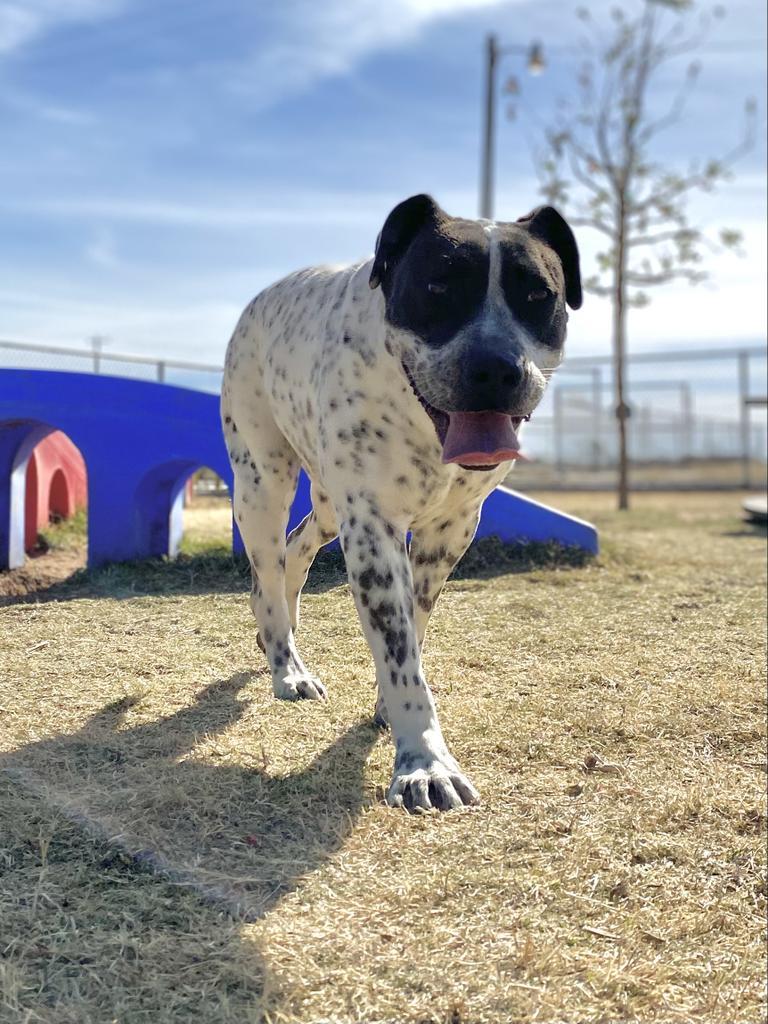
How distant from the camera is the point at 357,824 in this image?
2771 millimetres

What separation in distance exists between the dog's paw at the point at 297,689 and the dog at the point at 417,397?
38 cm

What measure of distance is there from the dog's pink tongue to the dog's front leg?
1.23 feet

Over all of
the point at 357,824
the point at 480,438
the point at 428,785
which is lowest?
the point at 357,824

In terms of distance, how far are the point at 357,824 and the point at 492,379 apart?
1.22m

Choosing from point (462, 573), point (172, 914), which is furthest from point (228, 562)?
point (172, 914)

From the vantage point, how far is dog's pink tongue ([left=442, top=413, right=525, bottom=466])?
9.13 ft

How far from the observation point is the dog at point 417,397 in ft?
9.11

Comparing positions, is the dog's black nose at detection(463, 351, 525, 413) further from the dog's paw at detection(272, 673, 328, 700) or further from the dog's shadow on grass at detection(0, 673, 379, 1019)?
the dog's paw at detection(272, 673, 328, 700)

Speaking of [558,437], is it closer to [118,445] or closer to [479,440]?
[118,445]

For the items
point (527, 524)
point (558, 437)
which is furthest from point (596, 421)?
point (527, 524)

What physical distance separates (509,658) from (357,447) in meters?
1.50

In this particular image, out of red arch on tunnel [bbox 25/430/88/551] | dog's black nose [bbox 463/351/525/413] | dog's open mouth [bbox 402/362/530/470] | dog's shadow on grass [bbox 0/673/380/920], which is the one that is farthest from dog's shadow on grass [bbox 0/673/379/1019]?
red arch on tunnel [bbox 25/430/88/551]

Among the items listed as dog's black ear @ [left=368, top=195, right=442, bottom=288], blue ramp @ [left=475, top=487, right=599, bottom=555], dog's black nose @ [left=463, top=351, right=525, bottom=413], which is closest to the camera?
dog's black nose @ [left=463, top=351, right=525, bottom=413]

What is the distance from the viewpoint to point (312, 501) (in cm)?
400
